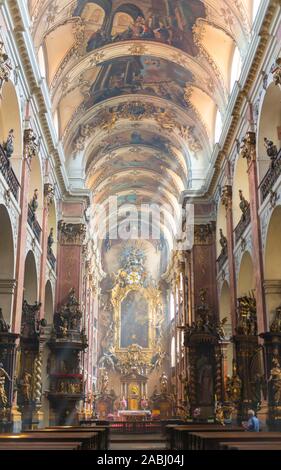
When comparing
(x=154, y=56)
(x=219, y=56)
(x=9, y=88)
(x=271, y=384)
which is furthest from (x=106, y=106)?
(x=271, y=384)

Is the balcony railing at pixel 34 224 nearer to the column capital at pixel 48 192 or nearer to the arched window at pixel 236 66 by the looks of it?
the column capital at pixel 48 192

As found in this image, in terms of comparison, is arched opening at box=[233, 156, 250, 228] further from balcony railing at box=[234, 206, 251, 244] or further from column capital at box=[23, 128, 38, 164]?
column capital at box=[23, 128, 38, 164]

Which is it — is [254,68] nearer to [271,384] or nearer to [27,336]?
[271,384]

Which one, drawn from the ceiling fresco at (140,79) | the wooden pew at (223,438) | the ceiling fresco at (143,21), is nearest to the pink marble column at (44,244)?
the ceiling fresco at (140,79)

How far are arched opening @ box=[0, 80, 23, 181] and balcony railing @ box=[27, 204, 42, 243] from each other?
2132mm

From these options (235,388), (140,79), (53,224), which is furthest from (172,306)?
(235,388)

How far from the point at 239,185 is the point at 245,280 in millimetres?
3397

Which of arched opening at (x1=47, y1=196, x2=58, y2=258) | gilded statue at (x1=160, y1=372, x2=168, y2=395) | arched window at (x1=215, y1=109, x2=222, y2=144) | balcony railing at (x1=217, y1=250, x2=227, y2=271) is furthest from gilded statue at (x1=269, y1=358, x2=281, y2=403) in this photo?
gilded statue at (x1=160, y1=372, x2=168, y2=395)

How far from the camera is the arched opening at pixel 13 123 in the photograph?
51.7ft

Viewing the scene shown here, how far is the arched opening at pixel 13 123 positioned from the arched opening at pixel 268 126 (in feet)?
22.2

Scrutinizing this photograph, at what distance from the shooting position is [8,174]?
14516 millimetres

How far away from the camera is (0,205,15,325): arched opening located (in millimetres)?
14898

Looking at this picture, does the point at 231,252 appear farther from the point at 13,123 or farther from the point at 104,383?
the point at 104,383
